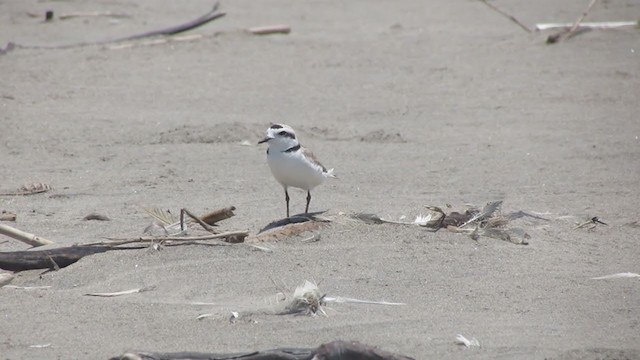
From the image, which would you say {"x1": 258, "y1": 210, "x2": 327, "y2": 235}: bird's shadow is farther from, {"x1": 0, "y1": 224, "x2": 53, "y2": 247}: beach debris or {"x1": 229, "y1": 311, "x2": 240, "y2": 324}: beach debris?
{"x1": 229, "y1": 311, "x2": 240, "y2": 324}: beach debris

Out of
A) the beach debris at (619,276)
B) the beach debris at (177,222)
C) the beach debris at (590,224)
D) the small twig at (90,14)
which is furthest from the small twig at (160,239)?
the small twig at (90,14)

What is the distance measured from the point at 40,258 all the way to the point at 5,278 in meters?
0.29

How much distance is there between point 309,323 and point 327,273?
792mm

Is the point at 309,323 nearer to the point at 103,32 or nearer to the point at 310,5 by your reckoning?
the point at 103,32

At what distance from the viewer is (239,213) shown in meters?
7.47

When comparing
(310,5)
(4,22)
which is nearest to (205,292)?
(4,22)

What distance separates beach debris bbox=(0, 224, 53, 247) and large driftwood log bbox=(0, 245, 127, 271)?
0.16 m

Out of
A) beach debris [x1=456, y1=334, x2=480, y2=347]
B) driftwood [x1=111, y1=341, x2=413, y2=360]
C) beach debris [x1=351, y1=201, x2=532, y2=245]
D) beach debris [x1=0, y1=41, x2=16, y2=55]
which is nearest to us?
driftwood [x1=111, y1=341, x2=413, y2=360]

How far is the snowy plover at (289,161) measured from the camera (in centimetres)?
717

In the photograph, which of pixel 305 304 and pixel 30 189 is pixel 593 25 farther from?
pixel 305 304

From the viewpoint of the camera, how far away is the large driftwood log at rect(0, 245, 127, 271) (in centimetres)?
601

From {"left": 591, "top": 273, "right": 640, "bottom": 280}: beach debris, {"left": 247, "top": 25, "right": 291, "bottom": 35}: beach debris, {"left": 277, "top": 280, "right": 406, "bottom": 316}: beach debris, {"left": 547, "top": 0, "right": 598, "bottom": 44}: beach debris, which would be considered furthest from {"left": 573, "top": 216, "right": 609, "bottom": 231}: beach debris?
{"left": 247, "top": 25, "right": 291, "bottom": 35}: beach debris

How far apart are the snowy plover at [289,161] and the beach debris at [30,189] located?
197cm

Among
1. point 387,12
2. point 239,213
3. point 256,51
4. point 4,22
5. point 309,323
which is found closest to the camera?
point 309,323
